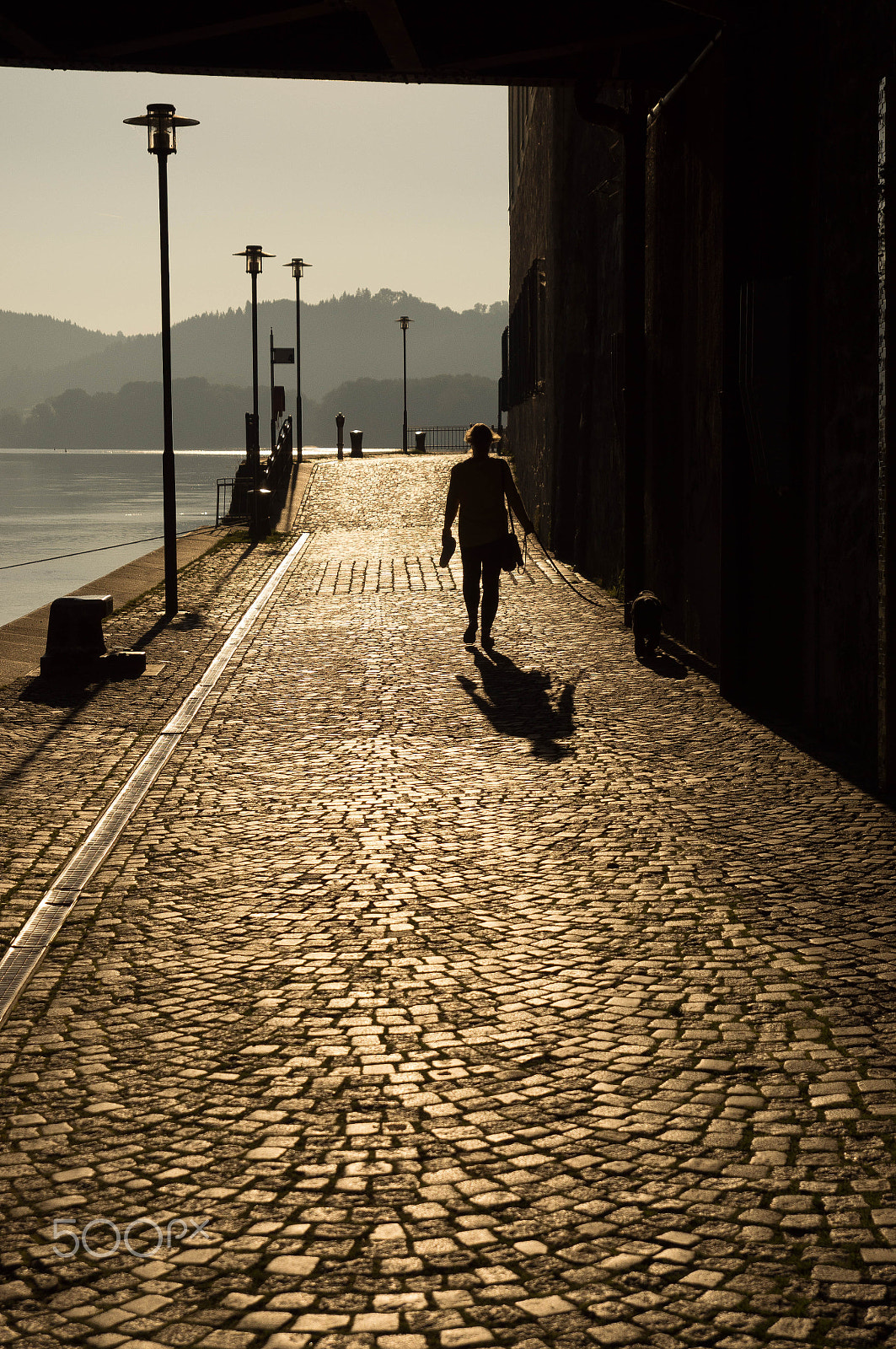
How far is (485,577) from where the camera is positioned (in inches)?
481

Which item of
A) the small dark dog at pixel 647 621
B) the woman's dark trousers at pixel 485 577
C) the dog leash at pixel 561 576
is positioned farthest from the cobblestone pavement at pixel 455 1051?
the dog leash at pixel 561 576

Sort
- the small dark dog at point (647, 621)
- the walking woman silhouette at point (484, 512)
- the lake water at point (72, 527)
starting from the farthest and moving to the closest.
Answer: the lake water at point (72, 527)
the walking woman silhouette at point (484, 512)
the small dark dog at point (647, 621)

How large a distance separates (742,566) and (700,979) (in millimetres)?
5202

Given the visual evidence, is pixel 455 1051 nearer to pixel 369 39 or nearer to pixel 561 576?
pixel 369 39

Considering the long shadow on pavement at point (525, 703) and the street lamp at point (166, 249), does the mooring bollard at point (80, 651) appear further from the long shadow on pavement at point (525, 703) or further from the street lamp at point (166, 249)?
Result: the street lamp at point (166, 249)

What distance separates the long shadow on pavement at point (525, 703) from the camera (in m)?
8.43

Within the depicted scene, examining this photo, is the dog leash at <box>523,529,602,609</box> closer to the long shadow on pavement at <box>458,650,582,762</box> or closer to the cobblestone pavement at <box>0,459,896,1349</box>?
the long shadow on pavement at <box>458,650,582,762</box>

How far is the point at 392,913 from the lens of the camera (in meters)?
5.22

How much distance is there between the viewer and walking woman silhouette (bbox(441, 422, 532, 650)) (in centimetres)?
1209

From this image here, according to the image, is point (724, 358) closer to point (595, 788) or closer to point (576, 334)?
point (595, 788)

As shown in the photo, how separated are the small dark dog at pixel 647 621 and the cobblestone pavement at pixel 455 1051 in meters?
3.11

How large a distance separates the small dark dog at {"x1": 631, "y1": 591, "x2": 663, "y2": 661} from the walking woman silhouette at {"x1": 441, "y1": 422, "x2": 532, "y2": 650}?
124cm

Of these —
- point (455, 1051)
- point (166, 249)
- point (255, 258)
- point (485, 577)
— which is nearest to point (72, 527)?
point (255, 258)

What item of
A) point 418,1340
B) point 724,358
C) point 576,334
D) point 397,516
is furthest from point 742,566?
point 397,516
